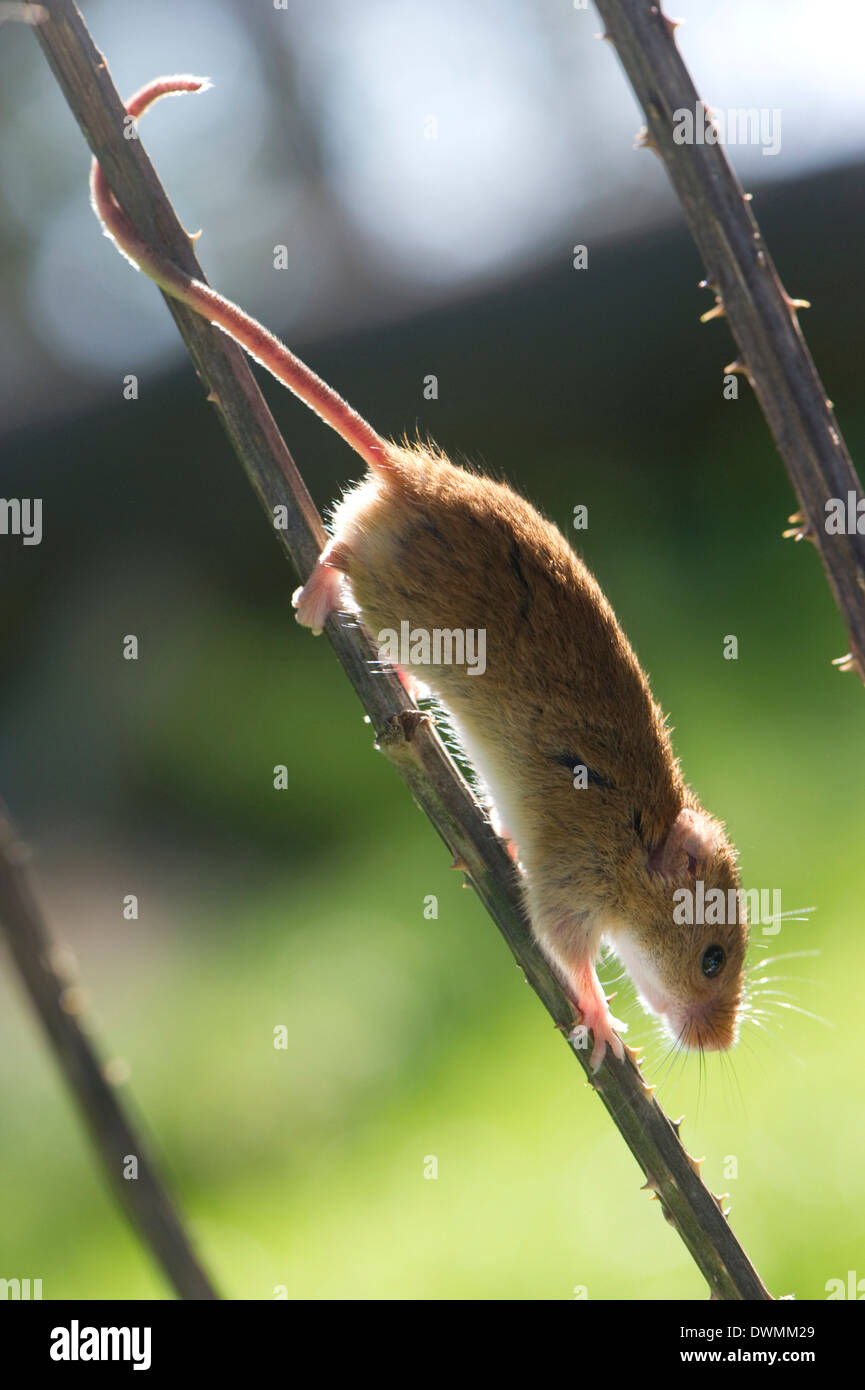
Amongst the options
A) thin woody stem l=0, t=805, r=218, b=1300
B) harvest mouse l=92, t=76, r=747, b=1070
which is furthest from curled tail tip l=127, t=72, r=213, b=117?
thin woody stem l=0, t=805, r=218, b=1300

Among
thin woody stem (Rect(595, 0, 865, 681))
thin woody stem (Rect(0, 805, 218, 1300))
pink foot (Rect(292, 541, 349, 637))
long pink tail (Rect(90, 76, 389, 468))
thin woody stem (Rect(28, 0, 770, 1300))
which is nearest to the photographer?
thin woody stem (Rect(0, 805, 218, 1300))

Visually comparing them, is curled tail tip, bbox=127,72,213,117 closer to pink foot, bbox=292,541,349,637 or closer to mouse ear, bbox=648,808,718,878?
pink foot, bbox=292,541,349,637

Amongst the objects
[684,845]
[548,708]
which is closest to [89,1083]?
[548,708]

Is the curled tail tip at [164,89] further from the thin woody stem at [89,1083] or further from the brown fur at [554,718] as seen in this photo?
the thin woody stem at [89,1083]

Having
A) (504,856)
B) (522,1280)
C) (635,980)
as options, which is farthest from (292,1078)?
(504,856)

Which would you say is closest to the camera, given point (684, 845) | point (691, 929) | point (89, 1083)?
point (89, 1083)

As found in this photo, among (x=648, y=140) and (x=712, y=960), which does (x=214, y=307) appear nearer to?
(x=648, y=140)

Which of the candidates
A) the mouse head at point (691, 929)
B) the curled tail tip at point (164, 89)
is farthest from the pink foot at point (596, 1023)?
the curled tail tip at point (164, 89)
